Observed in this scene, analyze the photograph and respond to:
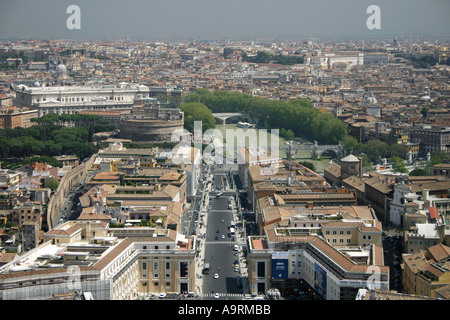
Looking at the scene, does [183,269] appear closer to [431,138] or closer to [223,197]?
[223,197]

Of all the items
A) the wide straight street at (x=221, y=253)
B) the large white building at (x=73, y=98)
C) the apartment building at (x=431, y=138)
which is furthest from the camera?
the large white building at (x=73, y=98)

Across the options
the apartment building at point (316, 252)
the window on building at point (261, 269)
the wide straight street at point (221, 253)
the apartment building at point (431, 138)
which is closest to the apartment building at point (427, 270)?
the apartment building at point (316, 252)

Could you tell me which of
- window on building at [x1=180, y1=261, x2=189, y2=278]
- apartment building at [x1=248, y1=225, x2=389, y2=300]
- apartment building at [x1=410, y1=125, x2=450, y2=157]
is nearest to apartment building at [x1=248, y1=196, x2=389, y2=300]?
apartment building at [x1=248, y1=225, x2=389, y2=300]

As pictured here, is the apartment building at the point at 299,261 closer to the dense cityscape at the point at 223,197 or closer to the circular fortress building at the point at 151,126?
the dense cityscape at the point at 223,197

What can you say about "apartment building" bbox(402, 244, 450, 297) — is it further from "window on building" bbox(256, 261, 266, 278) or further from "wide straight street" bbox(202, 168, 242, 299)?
"wide straight street" bbox(202, 168, 242, 299)

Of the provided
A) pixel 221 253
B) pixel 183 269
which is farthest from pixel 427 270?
pixel 221 253

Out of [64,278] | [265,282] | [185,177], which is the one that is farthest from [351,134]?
[64,278]
